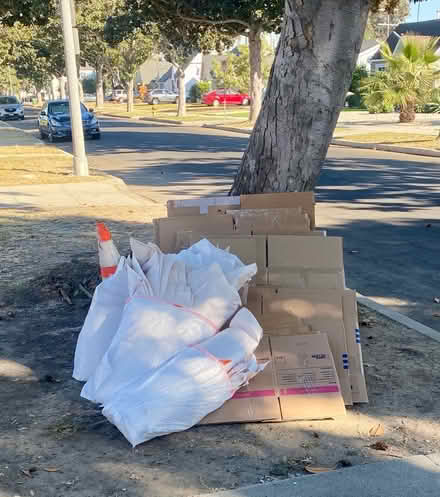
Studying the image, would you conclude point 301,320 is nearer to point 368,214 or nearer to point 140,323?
point 140,323

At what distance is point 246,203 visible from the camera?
5316 millimetres

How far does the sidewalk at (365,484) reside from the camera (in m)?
3.09

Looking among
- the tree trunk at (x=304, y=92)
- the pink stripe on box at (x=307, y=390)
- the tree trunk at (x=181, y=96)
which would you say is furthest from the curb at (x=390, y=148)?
the tree trunk at (x=181, y=96)

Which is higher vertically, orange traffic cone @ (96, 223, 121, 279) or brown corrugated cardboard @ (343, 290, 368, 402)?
orange traffic cone @ (96, 223, 121, 279)

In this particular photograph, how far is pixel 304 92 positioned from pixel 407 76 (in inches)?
935

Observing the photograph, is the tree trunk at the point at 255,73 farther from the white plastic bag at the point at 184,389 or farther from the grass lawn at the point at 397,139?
the white plastic bag at the point at 184,389

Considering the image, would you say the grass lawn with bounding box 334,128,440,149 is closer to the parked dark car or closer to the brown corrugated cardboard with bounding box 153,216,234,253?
the parked dark car

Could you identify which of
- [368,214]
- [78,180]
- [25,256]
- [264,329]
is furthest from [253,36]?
[264,329]

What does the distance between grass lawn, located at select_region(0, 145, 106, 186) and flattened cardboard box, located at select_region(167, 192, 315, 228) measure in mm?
9780

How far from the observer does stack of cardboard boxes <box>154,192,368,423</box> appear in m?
3.80

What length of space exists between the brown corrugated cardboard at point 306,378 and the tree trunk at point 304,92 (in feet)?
5.97

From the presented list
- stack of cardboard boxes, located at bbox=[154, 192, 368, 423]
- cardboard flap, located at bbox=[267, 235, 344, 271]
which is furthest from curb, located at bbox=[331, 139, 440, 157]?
cardboard flap, located at bbox=[267, 235, 344, 271]

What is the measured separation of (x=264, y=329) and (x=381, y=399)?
78cm

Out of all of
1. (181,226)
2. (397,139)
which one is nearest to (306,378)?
(181,226)
